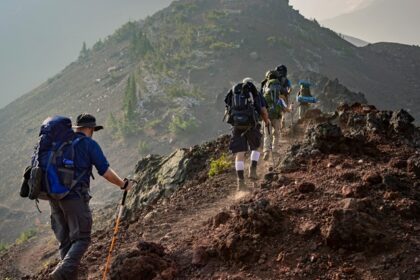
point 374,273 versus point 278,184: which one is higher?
point 278,184

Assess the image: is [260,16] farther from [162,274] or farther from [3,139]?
[162,274]

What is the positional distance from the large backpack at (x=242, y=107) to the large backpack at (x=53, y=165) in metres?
4.09

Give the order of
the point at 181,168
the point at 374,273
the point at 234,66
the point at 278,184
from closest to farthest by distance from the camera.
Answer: the point at 374,273
the point at 278,184
the point at 181,168
the point at 234,66

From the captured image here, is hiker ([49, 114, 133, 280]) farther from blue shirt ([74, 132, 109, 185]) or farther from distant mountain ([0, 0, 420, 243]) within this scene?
distant mountain ([0, 0, 420, 243])

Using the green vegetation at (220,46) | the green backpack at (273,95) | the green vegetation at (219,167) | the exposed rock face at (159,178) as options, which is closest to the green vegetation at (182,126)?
the green vegetation at (220,46)

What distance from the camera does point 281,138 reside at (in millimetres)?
14844

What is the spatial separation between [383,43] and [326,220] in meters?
109

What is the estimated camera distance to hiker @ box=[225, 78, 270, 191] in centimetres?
881

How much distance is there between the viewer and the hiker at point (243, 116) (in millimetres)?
8812

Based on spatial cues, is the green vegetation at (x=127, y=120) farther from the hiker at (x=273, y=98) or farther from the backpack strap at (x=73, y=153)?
the backpack strap at (x=73, y=153)

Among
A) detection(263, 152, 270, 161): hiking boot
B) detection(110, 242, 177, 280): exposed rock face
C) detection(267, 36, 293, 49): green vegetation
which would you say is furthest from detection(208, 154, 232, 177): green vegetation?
detection(267, 36, 293, 49): green vegetation

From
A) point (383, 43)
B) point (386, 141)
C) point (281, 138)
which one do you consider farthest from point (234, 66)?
point (386, 141)

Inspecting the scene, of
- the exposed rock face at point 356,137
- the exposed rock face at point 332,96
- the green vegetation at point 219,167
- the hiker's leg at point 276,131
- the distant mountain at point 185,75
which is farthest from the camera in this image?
the distant mountain at point 185,75

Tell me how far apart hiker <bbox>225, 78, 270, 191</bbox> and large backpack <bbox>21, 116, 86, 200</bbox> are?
13.5 feet
